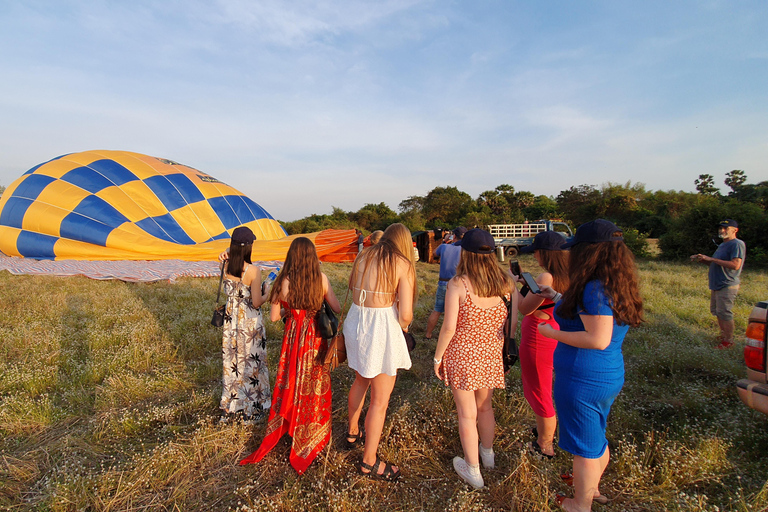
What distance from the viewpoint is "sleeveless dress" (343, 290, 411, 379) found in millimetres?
2322

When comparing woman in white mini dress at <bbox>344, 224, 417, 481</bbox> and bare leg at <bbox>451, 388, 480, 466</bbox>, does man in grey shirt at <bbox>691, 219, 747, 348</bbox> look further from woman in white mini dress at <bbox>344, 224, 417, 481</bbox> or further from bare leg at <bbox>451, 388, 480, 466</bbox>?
woman in white mini dress at <bbox>344, 224, 417, 481</bbox>

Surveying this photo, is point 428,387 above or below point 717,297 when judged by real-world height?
below

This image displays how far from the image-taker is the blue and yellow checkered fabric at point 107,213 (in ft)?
32.0

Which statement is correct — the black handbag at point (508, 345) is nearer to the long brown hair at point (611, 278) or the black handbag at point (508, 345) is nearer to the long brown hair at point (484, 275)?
the long brown hair at point (484, 275)

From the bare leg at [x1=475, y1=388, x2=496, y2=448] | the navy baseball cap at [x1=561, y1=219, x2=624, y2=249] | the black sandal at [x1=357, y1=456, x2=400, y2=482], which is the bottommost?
the black sandal at [x1=357, y1=456, x2=400, y2=482]

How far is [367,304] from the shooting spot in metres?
2.38

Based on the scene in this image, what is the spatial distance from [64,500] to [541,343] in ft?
9.58

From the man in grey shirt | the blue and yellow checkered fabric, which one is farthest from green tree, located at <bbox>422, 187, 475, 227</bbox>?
the man in grey shirt

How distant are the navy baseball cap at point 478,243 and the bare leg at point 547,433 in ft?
4.10

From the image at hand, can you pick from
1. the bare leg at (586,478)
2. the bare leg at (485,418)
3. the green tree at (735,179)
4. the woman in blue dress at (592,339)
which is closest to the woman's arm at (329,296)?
the bare leg at (485,418)

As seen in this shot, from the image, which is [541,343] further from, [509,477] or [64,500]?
[64,500]

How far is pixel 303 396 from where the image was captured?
255 centimetres

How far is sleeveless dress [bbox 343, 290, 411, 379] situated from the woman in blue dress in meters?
0.87

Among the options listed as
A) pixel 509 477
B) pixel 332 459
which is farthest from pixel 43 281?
pixel 509 477
